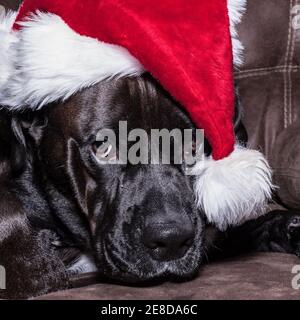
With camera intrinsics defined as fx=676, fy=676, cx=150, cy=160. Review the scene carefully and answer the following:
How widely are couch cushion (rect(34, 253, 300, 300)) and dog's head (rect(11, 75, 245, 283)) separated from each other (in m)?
0.06

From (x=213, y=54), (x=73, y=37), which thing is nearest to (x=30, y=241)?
(x=73, y=37)

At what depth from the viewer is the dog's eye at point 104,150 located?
179 centimetres

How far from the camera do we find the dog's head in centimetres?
169

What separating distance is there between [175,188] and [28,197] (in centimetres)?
49

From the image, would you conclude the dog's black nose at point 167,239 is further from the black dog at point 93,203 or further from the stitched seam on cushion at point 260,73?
the stitched seam on cushion at point 260,73

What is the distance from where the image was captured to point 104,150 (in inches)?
70.7

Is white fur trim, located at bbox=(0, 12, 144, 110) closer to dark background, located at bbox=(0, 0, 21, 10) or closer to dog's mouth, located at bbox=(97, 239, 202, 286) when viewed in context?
dog's mouth, located at bbox=(97, 239, 202, 286)

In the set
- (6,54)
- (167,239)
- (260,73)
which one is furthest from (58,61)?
(260,73)

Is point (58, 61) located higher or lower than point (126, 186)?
higher

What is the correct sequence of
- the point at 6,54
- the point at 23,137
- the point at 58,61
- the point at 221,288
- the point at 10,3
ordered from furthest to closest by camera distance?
the point at 10,3
the point at 23,137
the point at 6,54
the point at 58,61
the point at 221,288

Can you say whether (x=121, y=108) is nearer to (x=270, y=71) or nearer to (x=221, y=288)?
(x=221, y=288)

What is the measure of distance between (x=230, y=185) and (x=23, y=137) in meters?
0.63

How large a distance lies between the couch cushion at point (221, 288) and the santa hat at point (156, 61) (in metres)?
0.16

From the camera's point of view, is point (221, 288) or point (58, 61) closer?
point (221, 288)
